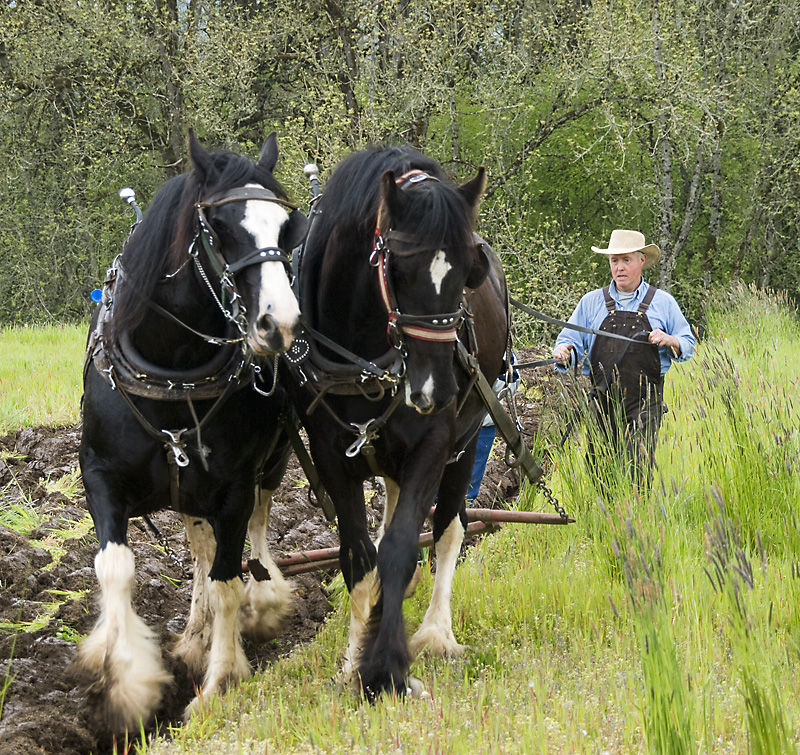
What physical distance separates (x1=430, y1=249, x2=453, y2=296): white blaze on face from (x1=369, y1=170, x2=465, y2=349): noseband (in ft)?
0.17

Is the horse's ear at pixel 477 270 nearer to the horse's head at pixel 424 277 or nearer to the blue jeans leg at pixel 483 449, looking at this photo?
the horse's head at pixel 424 277

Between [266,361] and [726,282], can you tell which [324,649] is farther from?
[726,282]

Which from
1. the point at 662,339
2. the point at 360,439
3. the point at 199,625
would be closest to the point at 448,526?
the point at 360,439

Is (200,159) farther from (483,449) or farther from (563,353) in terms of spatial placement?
(563,353)

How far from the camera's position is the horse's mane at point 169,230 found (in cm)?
343

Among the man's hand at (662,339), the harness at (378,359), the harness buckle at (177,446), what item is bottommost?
the man's hand at (662,339)

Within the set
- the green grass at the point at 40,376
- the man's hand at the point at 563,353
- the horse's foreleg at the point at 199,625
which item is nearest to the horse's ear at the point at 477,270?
the horse's foreleg at the point at 199,625

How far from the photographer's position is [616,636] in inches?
141

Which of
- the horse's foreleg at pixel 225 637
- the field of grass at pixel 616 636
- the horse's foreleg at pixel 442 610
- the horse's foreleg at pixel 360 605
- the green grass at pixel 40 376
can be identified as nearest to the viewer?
the field of grass at pixel 616 636

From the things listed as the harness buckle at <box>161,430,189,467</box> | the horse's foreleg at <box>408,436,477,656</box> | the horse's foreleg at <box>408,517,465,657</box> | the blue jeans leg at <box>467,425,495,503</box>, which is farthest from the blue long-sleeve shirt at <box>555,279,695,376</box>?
the harness buckle at <box>161,430,189,467</box>

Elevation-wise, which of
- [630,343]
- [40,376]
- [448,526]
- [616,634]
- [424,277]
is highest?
[424,277]

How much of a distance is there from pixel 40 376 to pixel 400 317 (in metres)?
6.83

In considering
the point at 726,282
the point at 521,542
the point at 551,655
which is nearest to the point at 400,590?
the point at 551,655

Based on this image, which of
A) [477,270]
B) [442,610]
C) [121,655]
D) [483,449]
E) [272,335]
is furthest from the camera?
[483,449]
